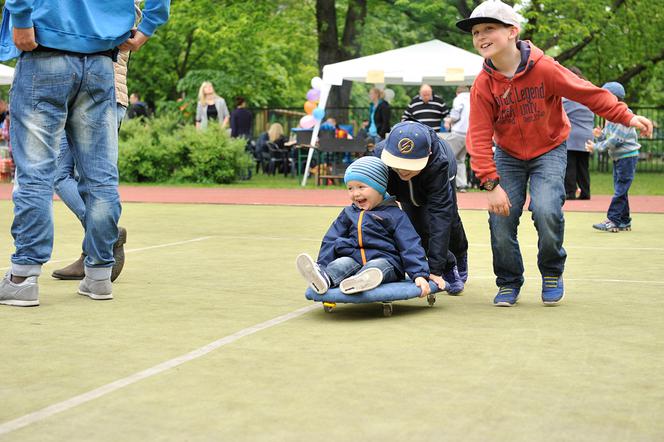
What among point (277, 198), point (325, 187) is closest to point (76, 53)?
point (277, 198)

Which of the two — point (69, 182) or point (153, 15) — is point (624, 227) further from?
point (153, 15)

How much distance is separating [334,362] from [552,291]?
6.99 feet

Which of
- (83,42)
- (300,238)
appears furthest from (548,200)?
(300,238)

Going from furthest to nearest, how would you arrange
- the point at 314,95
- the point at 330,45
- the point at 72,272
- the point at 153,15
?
the point at 330,45, the point at 314,95, the point at 72,272, the point at 153,15

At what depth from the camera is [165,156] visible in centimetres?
2194

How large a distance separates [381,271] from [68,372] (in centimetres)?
191

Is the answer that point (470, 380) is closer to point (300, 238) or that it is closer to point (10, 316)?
point (10, 316)

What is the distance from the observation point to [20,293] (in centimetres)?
587

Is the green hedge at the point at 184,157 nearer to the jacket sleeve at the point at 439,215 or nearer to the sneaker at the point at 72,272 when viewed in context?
the sneaker at the point at 72,272

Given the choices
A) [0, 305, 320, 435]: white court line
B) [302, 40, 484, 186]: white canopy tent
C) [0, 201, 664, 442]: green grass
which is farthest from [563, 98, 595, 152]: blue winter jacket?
[0, 305, 320, 435]: white court line

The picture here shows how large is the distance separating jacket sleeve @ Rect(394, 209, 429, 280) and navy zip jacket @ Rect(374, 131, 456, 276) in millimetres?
92

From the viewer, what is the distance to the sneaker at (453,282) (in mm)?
6582

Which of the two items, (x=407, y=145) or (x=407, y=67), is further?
(x=407, y=67)

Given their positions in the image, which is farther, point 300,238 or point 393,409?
point 300,238
